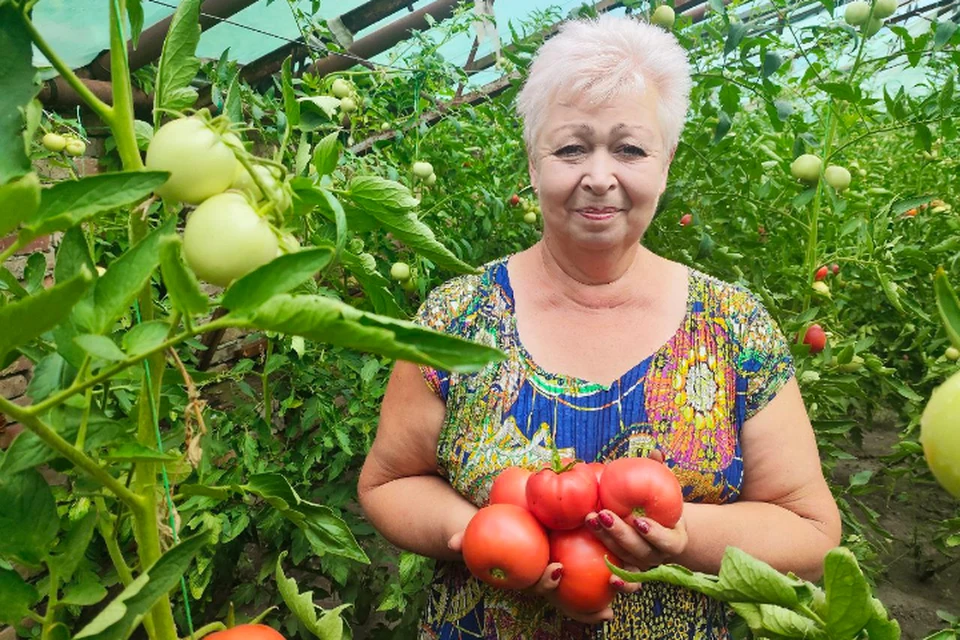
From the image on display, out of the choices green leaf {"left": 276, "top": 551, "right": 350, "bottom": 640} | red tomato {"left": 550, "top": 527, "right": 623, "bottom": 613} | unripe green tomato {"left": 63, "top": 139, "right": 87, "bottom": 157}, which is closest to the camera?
green leaf {"left": 276, "top": 551, "right": 350, "bottom": 640}

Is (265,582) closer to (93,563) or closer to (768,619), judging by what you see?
(93,563)

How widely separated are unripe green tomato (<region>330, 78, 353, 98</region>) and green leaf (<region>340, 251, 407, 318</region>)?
1452 millimetres

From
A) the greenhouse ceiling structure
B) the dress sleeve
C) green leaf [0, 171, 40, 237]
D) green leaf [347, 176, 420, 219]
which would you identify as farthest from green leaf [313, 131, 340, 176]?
the greenhouse ceiling structure

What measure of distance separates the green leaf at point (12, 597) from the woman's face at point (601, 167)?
88 cm

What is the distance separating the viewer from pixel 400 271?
192 cm

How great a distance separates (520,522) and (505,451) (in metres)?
0.25

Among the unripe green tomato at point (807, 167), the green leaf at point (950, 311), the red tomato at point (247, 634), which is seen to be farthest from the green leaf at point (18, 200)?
the unripe green tomato at point (807, 167)

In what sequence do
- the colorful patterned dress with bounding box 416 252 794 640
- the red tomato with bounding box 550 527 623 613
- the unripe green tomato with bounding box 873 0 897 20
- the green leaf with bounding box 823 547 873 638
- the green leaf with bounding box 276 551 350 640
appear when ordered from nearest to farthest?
the green leaf with bounding box 823 547 873 638, the green leaf with bounding box 276 551 350 640, the red tomato with bounding box 550 527 623 613, the colorful patterned dress with bounding box 416 252 794 640, the unripe green tomato with bounding box 873 0 897 20

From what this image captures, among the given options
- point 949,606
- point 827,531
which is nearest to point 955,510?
point 949,606

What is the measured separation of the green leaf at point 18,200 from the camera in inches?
12.2

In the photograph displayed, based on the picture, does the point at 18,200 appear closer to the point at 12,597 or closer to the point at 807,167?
the point at 12,597

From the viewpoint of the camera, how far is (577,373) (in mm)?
1179

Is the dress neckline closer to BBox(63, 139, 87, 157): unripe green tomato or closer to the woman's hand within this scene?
the woman's hand

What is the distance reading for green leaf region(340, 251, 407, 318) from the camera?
1.85 ft
